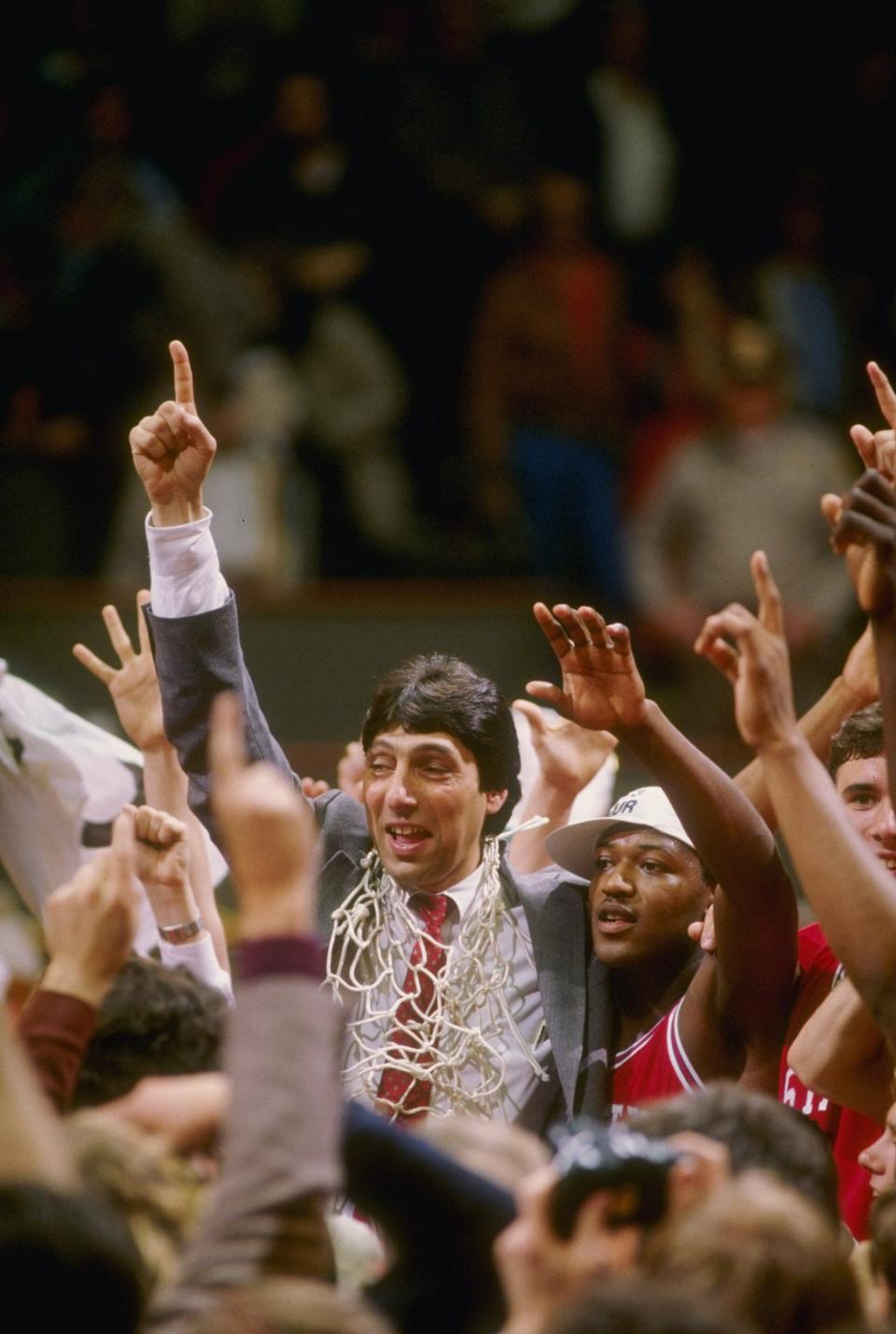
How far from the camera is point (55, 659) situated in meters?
6.71

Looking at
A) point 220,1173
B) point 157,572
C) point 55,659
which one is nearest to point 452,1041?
point 157,572

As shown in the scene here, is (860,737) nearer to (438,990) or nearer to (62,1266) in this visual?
(438,990)

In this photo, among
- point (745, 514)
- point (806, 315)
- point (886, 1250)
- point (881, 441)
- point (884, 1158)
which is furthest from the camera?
point (806, 315)

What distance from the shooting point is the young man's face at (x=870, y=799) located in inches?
131

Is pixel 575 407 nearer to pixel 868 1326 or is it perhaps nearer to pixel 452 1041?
pixel 452 1041

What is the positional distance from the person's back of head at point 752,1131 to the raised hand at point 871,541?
1.98 ft

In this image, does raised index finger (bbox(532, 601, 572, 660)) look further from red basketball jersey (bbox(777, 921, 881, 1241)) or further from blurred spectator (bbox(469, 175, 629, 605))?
blurred spectator (bbox(469, 175, 629, 605))

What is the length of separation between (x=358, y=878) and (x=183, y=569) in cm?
68

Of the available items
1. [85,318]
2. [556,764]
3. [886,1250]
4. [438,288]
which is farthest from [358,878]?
[438,288]

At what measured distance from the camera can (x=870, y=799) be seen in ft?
11.2

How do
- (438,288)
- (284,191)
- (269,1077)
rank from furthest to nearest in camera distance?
(438,288) < (284,191) < (269,1077)

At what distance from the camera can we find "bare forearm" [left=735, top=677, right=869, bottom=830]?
361cm

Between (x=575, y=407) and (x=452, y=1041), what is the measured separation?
3869 mm

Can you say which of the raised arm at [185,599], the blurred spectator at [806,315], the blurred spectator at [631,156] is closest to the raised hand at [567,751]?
the raised arm at [185,599]
